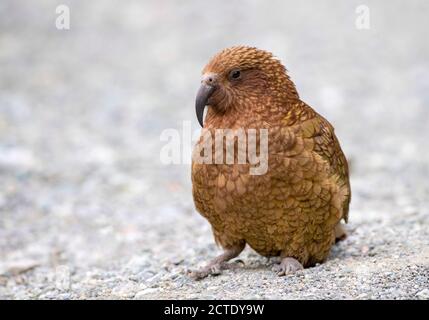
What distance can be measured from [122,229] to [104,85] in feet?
22.4

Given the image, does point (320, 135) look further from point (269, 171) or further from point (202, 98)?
point (202, 98)

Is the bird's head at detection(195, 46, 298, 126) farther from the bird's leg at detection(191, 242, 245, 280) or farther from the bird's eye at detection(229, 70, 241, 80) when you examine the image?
the bird's leg at detection(191, 242, 245, 280)

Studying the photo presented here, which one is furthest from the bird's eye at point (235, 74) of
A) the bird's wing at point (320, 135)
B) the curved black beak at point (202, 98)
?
the bird's wing at point (320, 135)

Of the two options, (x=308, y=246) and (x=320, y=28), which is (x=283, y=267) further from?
(x=320, y=28)

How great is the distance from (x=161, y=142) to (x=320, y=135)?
7.21m

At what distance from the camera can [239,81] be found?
6.78 meters

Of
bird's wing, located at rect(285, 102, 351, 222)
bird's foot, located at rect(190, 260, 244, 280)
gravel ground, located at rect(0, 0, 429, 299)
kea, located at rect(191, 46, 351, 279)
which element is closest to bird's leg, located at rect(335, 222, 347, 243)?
gravel ground, located at rect(0, 0, 429, 299)

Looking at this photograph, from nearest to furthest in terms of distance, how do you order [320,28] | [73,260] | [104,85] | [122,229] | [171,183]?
[73,260], [122,229], [171,183], [104,85], [320,28]

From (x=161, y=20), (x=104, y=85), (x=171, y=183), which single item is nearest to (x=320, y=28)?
(x=161, y=20)

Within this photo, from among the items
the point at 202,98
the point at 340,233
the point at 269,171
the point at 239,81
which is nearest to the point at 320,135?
the point at 269,171

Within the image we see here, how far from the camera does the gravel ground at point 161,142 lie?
289 inches

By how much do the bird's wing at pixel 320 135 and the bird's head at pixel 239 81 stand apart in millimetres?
199

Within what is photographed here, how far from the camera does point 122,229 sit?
10.2 metres

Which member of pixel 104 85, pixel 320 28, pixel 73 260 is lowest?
pixel 73 260
